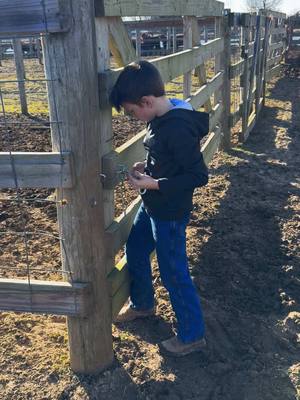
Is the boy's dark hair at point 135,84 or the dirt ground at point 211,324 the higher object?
the boy's dark hair at point 135,84

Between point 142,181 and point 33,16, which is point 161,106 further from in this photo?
point 33,16

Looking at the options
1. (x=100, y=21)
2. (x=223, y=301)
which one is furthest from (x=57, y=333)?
(x=100, y=21)

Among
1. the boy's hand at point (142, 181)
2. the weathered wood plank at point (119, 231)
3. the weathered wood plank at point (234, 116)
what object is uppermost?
the boy's hand at point (142, 181)

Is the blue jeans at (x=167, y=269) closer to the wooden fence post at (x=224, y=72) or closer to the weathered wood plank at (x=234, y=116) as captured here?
the wooden fence post at (x=224, y=72)

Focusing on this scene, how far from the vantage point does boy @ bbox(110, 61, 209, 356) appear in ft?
8.61

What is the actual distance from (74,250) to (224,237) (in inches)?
95.5

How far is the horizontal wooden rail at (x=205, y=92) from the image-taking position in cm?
520

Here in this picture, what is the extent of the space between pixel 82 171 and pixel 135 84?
537 millimetres

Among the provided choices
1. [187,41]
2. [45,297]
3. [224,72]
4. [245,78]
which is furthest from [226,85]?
[45,297]

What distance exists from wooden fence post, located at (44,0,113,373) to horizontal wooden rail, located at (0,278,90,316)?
7cm

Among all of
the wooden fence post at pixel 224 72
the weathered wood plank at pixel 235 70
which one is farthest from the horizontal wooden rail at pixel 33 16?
the weathered wood plank at pixel 235 70

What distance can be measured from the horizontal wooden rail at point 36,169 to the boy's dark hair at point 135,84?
414 mm

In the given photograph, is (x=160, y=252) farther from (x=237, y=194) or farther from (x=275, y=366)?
(x=237, y=194)

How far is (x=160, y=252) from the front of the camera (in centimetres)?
298
